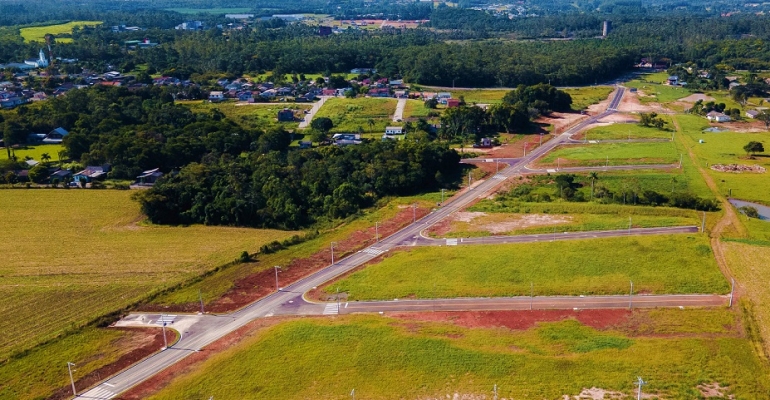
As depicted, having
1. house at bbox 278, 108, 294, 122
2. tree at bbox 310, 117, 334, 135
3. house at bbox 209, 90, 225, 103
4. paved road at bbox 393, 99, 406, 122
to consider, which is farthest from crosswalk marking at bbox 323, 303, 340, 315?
house at bbox 209, 90, 225, 103

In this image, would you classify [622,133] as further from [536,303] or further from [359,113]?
[536,303]

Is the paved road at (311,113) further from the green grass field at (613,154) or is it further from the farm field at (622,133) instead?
the farm field at (622,133)

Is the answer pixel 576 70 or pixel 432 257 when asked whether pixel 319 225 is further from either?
pixel 576 70

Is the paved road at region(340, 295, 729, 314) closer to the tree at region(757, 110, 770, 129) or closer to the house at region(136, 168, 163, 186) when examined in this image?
the house at region(136, 168, 163, 186)

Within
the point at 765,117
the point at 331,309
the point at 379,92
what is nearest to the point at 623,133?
the point at 765,117

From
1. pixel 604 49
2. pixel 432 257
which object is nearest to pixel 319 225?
pixel 432 257

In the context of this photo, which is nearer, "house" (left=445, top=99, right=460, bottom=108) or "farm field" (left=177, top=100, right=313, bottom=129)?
"farm field" (left=177, top=100, right=313, bottom=129)
